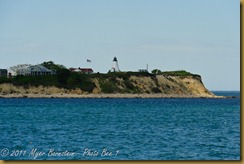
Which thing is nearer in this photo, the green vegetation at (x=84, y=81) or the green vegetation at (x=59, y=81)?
the green vegetation at (x=59, y=81)

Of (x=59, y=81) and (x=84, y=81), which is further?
(x=84, y=81)

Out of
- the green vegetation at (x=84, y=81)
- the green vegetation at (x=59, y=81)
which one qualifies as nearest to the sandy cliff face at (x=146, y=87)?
the green vegetation at (x=84, y=81)

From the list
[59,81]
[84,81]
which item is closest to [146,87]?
[84,81]

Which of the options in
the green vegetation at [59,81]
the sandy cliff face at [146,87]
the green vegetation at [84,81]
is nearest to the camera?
the green vegetation at [59,81]

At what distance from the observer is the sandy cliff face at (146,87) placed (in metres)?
150

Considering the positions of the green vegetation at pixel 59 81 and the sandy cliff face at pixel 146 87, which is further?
the sandy cliff face at pixel 146 87

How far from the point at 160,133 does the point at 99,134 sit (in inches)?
188

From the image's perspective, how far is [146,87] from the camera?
162 m

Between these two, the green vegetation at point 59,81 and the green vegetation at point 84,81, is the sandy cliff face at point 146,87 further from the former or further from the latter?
the green vegetation at point 59,81

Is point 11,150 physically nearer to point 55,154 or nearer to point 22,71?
point 55,154

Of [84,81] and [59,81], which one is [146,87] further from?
[59,81]

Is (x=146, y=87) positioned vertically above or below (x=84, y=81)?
below

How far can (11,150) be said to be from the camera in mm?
29734

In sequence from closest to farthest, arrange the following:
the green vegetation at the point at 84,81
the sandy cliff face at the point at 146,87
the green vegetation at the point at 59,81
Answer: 1. the green vegetation at the point at 59,81
2. the sandy cliff face at the point at 146,87
3. the green vegetation at the point at 84,81
